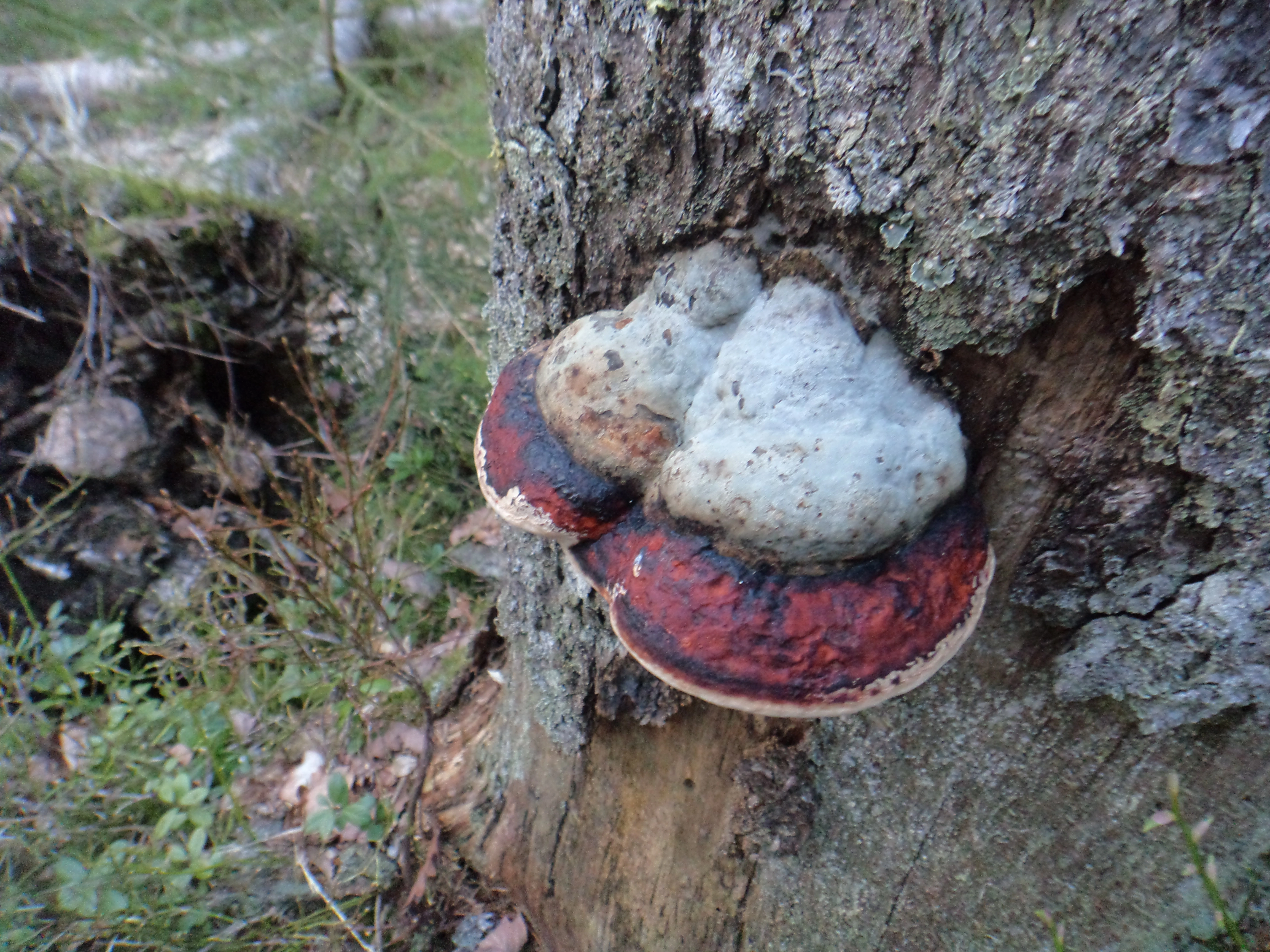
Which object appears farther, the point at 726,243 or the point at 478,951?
the point at 478,951

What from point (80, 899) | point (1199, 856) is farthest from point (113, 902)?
point (1199, 856)

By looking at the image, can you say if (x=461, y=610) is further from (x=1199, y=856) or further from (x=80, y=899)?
(x=1199, y=856)

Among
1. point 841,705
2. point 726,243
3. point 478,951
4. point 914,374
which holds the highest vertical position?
point 726,243

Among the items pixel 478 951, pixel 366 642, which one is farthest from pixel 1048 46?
pixel 366 642

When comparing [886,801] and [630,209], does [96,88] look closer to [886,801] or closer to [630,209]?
[630,209]

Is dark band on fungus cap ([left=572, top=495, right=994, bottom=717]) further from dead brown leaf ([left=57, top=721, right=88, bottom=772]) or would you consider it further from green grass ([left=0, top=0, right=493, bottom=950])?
dead brown leaf ([left=57, top=721, right=88, bottom=772])

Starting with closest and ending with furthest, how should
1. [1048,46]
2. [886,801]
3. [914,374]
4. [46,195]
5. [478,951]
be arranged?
[1048,46] → [914,374] → [886,801] → [478,951] → [46,195]
